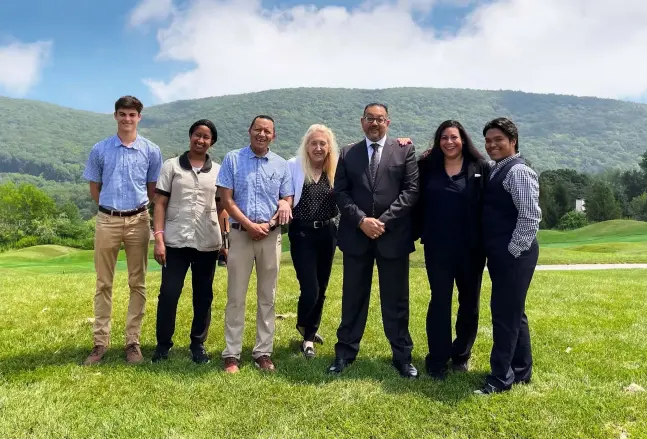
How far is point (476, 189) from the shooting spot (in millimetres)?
4871

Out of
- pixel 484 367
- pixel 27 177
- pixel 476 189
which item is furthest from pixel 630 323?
pixel 27 177

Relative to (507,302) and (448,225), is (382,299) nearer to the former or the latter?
(448,225)

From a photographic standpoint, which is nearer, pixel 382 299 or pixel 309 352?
pixel 382 299

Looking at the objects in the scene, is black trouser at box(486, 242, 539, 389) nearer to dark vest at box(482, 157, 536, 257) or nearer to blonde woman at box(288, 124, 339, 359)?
dark vest at box(482, 157, 536, 257)

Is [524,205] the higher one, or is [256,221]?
[524,205]

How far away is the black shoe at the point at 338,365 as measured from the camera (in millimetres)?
5297

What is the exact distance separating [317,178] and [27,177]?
22933 cm

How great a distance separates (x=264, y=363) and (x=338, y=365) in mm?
840

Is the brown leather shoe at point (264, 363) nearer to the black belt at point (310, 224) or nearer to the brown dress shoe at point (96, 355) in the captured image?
the black belt at point (310, 224)

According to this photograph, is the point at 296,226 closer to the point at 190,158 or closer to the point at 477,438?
the point at 190,158

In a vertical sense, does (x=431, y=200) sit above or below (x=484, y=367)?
above

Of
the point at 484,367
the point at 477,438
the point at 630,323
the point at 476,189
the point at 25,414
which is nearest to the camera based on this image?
the point at 477,438

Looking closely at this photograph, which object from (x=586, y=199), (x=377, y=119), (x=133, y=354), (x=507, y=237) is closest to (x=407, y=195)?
(x=377, y=119)

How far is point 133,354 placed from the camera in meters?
5.62
